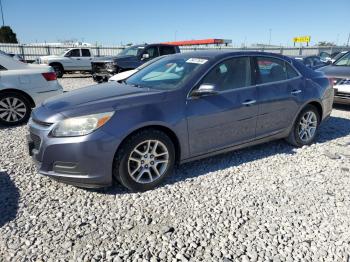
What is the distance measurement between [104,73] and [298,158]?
10033 mm

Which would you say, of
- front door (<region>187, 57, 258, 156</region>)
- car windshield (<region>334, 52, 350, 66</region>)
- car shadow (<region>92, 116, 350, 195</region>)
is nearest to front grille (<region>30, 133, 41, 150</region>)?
car shadow (<region>92, 116, 350, 195</region>)

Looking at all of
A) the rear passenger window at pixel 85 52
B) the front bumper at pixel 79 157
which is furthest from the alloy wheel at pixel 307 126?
the rear passenger window at pixel 85 52

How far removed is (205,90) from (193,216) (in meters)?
1.46

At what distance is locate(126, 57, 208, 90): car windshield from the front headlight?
3.24ft

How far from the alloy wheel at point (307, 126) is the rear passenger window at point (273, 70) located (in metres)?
0.73

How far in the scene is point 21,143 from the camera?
5066 millimetres

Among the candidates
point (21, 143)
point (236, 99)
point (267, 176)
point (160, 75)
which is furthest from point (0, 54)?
point (267, 176)

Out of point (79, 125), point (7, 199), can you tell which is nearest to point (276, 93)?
point (79, 125)

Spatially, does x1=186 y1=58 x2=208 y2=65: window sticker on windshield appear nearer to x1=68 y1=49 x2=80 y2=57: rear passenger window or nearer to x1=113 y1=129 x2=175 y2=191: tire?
x1=113 y1=129 x2=175 y2=191: tire

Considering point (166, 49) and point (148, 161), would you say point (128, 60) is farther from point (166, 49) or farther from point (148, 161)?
point (148, 161)

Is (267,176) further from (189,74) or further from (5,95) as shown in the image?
(5,95)

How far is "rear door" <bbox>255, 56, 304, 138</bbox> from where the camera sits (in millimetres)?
4305

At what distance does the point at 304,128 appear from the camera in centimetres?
499

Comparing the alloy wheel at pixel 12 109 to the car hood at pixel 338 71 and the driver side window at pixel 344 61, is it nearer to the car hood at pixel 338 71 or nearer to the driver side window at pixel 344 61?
the car hood at pixel 338 71
